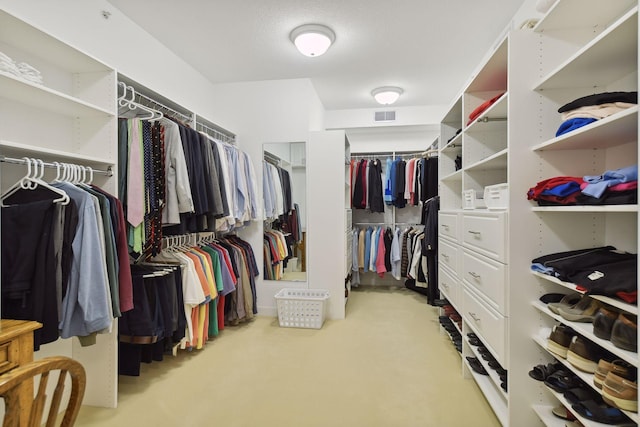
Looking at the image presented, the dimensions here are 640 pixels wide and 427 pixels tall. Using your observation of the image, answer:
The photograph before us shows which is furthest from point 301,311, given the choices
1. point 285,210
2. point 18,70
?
point 18,70

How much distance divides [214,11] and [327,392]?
108 inches

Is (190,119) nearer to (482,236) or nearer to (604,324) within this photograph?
(482,236)

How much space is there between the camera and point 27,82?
1426 mm

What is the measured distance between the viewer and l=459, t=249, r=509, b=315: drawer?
61.0 inches

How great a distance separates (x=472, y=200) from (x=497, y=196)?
0.46 metres

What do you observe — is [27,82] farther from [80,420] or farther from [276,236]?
[276,236]

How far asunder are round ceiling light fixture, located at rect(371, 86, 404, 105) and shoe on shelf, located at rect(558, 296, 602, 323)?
305 centimetres

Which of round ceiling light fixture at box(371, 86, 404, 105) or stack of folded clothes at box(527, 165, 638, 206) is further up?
round ceiling light fixture at box(371, 86, 404, 105)

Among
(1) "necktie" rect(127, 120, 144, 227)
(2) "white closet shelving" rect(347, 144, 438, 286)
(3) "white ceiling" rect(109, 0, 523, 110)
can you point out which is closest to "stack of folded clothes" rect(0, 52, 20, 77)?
(1) "necktie" rect(127, 120, 144, 227)

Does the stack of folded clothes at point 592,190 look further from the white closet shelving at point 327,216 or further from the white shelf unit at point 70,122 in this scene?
the white shelf unit at point 70,122

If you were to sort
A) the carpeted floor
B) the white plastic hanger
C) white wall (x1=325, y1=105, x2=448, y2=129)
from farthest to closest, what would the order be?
white wall (x1=325, y1=105, x2=448, y2=129) < the white plastic hanger < the carpeted floor

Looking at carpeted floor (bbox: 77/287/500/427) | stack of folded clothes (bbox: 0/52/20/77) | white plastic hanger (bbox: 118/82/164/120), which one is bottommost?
carpeted floor (bbox: 77/287/500/427)

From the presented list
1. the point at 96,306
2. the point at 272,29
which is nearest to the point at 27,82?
the point at 96,306

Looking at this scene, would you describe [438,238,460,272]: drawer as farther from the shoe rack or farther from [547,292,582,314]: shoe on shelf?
[547,292,582,314]: shoe on shelf
